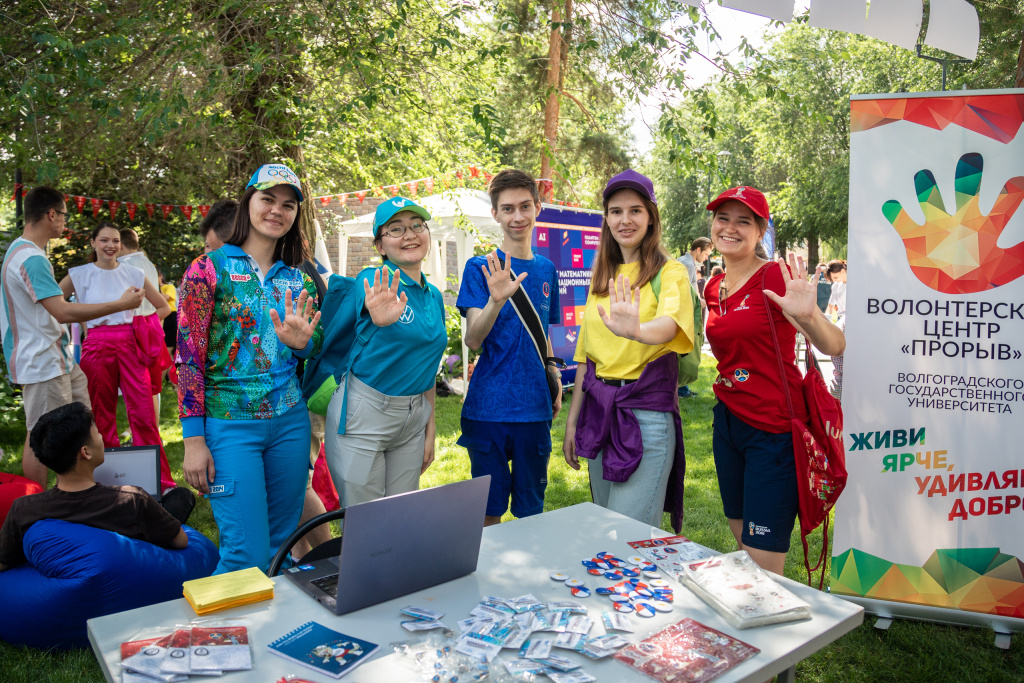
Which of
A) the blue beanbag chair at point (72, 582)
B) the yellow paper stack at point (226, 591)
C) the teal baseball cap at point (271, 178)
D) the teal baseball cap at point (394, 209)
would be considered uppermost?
the teal baseball cap at point (271, 178)

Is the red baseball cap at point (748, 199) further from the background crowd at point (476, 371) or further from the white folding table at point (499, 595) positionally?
the white folding table at point (499, 595)

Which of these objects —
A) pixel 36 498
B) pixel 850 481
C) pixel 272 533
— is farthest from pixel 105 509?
pixel 850 481

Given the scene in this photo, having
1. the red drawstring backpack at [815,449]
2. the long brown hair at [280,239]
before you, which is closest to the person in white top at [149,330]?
the long brown hair at [280,239]

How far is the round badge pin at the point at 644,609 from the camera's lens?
155 cm

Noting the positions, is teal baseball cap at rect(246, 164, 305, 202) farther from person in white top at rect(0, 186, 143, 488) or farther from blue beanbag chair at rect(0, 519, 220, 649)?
person in white top at rect(0, 186, 143, 488)

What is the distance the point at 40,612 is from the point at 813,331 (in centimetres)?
308

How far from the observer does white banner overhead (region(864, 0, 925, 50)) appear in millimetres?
3094

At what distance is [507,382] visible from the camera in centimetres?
285

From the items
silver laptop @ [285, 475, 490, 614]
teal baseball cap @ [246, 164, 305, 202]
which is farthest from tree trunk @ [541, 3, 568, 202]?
silver laptop @ [285, 475, 490, 614]

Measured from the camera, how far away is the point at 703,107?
222 inches

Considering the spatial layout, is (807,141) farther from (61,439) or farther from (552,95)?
(61,439)

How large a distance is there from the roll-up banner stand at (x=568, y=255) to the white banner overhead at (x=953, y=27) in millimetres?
4483

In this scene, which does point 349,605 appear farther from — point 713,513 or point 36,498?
point 713,513

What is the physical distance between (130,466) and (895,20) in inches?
168
